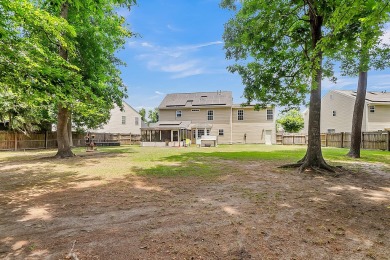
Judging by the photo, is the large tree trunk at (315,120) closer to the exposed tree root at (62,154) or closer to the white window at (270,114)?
the exposed tree root at (62,154)

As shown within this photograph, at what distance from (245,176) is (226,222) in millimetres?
4403

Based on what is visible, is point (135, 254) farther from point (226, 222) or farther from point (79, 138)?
point (79, 138)

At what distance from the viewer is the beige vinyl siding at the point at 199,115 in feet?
113

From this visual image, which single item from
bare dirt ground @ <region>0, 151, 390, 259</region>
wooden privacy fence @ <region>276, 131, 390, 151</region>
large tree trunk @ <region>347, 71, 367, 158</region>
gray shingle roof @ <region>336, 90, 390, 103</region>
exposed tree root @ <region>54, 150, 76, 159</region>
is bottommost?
bare dirt ground @ <region>0, 151, 390, 259</region>

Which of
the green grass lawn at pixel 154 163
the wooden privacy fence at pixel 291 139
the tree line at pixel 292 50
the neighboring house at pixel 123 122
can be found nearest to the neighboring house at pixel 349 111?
the wooden privacy fence at pixel 291 139

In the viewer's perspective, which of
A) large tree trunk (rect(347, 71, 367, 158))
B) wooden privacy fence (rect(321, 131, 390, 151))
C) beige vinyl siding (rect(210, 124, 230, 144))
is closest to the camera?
large tree trunk (rect(347, 71, 367, 158))

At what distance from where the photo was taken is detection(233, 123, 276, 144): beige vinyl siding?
33734 millimetres

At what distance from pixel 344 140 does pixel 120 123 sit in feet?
108

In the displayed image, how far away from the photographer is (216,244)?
124 inches

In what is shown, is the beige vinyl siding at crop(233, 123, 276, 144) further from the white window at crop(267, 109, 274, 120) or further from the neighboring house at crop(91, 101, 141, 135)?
the neighboring house at crop(91, 101, 141, 135)

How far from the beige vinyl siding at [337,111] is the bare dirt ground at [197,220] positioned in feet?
86.2

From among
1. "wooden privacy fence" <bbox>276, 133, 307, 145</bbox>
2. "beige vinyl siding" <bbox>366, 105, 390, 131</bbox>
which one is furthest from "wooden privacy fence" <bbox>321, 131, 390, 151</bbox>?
"wooden privacy fence" <bbox>276, 133, 307, 145</bbox>

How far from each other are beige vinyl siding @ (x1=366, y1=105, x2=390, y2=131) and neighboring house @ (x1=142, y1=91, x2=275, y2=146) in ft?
37.6

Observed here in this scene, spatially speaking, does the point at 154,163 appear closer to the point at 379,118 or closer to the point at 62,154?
the point at 62,154
